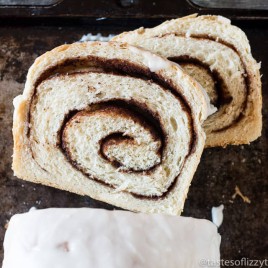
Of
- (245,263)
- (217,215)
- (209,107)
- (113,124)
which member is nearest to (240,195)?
(217,215)

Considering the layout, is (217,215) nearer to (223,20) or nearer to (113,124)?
(113,124)

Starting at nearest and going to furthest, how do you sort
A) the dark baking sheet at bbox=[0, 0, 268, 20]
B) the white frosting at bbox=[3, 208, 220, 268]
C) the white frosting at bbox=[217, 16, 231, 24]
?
the white frosting at bbox=[3, 208, 220, 268], the white frosting at bbox=[217, 16, 231, 24], the dark baking sheet at bbox=[0, 0, 268, 20]

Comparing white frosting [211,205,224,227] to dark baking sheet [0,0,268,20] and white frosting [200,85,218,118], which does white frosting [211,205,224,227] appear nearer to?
white frosting [200,85,218,118]

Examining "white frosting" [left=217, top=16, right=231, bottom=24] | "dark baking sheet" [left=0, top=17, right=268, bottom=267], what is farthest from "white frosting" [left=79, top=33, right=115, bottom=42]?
"white frosting" [left=217, top=16, right=231, bottom=24]

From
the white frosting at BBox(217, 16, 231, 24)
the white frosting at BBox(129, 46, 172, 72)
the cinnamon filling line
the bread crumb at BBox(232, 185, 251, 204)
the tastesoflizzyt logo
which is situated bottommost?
the tastesoflizzyt logo

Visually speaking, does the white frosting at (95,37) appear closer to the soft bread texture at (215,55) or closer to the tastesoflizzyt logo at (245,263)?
the soft bread texture at (215,55)

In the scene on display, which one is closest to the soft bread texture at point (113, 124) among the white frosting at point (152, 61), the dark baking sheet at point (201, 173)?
the white frosting at point (152, 61)

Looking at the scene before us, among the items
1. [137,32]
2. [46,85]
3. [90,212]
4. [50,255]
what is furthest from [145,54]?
[50,255]

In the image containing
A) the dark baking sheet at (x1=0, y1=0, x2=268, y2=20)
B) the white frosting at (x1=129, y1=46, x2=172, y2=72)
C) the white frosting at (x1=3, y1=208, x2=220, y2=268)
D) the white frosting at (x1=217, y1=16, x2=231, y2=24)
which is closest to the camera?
the white frosting at (x1=3, y1=208, x2=220, y2=268)
